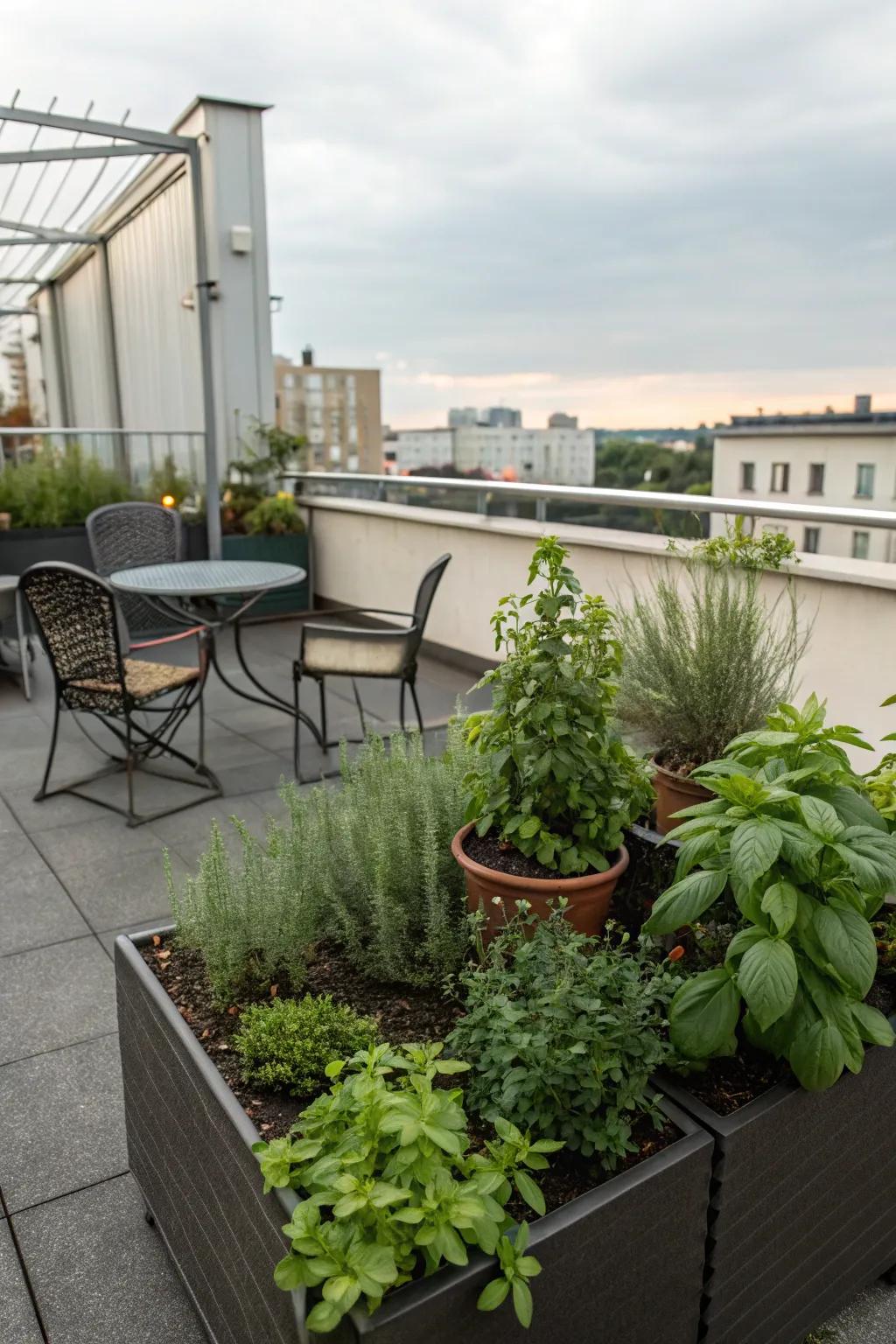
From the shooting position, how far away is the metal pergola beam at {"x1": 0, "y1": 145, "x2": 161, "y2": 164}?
6.79m

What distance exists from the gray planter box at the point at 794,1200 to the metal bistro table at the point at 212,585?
9.85 feet

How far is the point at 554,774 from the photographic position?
174cm

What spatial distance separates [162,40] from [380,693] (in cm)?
486

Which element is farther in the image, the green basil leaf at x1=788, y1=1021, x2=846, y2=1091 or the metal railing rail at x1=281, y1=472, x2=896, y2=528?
the metal railing rail at x1=281, y1=472, x2=896, y2=528

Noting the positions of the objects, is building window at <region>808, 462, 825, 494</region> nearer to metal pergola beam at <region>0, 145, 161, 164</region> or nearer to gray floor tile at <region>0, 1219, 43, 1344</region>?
metal pergola beam at <region>0, 145, 161, 164</region>

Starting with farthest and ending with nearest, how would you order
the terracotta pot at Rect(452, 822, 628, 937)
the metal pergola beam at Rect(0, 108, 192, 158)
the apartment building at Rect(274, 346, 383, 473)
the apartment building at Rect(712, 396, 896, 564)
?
the apartment building at Rect(274, 346, 383, 473), the metal pergola beam at Rect(0, 108, 192, 158), the apartment building at Rect(712, 396, 896, 564), the terracotta pot at Rect(452, 822, 628, 937)

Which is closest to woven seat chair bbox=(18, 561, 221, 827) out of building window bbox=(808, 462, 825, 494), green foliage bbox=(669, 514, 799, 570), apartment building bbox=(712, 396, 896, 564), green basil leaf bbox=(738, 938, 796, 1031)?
green foliage bbox=(669, 514, 799, 570)

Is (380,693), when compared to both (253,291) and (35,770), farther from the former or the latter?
(253,291)

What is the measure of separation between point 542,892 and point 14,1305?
110cm

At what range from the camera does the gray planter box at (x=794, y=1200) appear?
1.28 meters

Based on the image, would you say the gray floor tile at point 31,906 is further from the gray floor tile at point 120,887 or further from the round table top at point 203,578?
the round table top at point 203,578

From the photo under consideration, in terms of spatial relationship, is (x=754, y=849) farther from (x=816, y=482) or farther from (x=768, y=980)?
(x=816, y=482)

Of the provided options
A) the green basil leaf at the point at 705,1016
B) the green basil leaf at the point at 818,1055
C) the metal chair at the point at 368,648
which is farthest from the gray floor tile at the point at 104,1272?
the metal chair at the point at 368,648

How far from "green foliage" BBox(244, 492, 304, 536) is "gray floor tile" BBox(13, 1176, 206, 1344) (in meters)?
6.02
